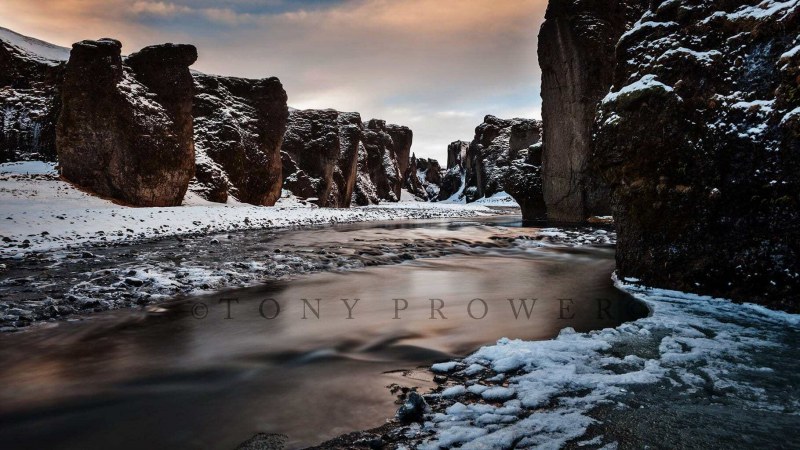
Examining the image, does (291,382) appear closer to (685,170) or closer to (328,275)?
(328,275)

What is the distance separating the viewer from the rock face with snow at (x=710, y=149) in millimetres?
5539

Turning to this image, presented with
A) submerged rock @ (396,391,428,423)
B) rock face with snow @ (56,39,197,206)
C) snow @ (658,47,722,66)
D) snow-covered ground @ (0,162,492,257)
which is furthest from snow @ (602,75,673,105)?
rock face with snow @ (56,39,197,206)

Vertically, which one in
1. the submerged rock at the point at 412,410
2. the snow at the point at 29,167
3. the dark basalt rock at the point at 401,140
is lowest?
the submerged rock at the point at 412,410

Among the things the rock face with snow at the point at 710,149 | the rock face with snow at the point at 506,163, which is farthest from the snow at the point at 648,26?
the rock face with snow at the point at 506,163

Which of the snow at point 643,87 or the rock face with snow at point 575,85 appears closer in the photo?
the snow at point 643,87

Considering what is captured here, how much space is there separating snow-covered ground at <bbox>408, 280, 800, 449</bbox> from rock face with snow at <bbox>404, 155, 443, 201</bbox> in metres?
123

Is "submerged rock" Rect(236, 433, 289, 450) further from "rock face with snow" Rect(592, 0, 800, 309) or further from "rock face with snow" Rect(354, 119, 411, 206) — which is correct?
"rock face with snow" Rect(354, 119, 411, 206)

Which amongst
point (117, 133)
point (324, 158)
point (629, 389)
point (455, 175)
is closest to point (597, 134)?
point (629, 389)

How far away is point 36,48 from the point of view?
34.9 meters

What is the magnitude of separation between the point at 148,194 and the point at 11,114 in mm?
14344

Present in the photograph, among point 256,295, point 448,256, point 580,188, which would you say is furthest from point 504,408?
point 580,188

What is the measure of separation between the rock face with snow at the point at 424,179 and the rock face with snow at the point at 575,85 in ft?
324

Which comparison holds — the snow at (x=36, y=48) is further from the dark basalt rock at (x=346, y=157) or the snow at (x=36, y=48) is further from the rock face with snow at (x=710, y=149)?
the rock face with snow at (x=710, y=149)

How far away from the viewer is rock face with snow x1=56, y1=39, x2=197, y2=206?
77.3 ft
